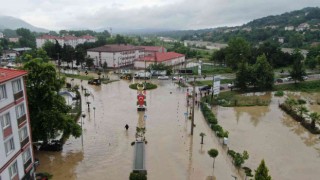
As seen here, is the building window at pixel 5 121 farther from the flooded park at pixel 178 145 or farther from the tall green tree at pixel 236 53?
the tall green tree at pixel 236 53

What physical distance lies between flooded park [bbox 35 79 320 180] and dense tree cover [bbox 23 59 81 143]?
7.32ft

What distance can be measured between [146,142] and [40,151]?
798 centimetres

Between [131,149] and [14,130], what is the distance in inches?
370

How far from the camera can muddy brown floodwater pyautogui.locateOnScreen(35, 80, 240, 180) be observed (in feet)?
61.7

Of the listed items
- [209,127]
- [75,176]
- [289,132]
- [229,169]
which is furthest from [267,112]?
[75,176]

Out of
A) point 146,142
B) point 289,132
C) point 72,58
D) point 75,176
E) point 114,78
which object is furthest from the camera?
point 72,58

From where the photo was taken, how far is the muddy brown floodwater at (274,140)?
1969 centimetres

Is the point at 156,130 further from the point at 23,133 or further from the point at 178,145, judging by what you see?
the point at 23,133

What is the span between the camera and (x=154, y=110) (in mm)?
32562

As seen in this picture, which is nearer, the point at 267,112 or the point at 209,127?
the point at 209,127

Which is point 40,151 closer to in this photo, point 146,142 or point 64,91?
point 146,142

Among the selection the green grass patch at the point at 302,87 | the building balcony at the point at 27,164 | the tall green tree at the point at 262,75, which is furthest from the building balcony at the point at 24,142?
the green grass patch at the point at 302,87

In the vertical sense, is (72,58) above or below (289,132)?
above

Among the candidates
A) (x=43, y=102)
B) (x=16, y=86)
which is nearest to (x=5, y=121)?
(x=16, y=86)
